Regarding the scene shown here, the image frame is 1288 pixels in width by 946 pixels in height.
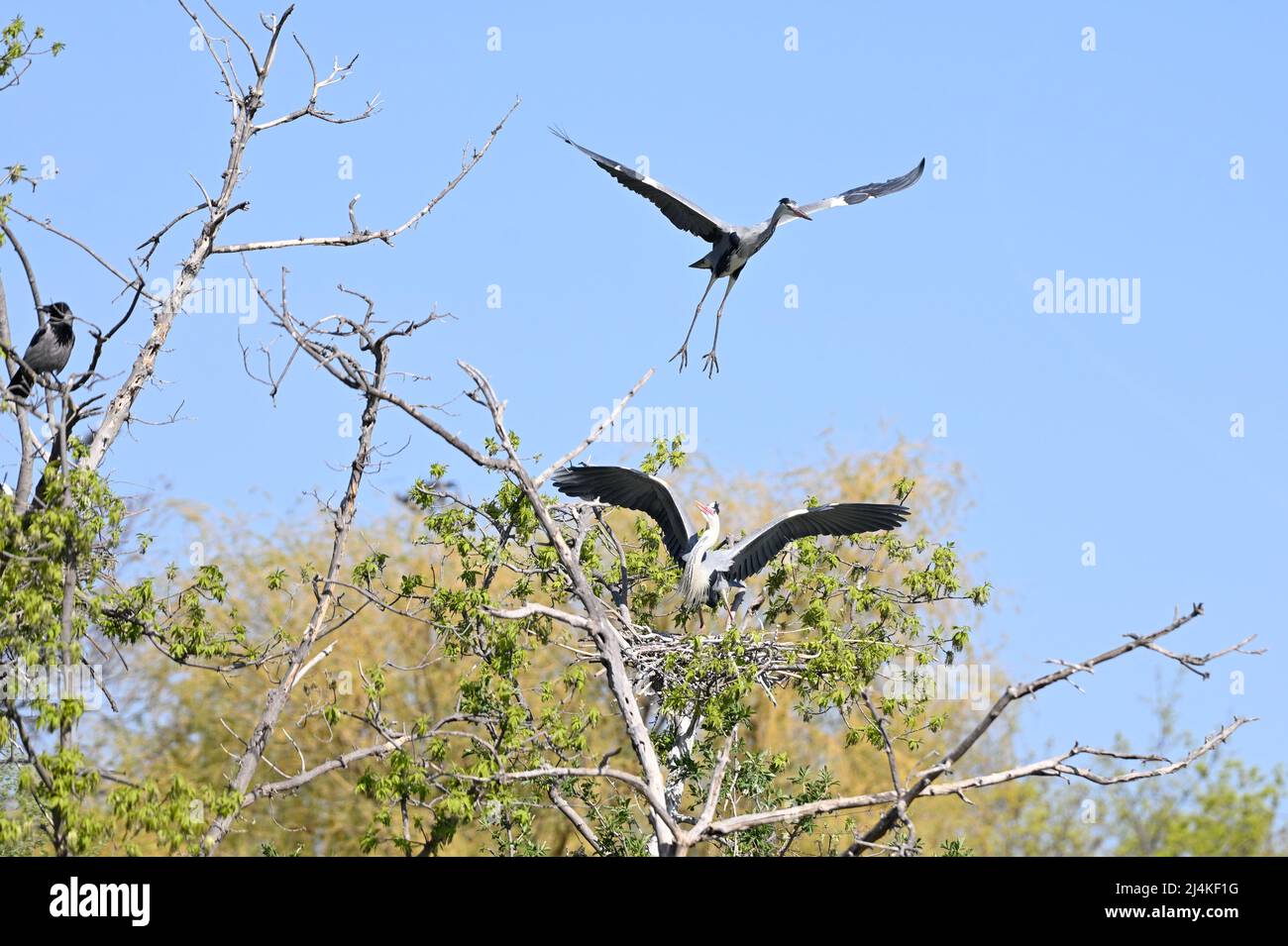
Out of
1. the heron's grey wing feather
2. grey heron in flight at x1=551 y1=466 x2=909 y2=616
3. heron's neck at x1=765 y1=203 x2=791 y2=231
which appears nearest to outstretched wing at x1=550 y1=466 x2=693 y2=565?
grey heron in flight at x1=551 y1=466 x2=909 y2=616

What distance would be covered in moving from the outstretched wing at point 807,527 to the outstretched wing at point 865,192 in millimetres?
2859

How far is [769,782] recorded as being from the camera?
38.7 feet

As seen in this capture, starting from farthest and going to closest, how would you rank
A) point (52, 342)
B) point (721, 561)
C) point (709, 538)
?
point (709, 538), point (721, 561), point (52, 342)

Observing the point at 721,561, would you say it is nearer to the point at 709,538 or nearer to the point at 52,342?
the point at 709,538

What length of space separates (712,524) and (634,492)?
674 mm

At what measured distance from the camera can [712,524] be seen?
12.7m

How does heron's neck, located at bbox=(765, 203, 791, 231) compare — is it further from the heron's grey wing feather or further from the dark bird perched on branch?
the dark bird perched on branch

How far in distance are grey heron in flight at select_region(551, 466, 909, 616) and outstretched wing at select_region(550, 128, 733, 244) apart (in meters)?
2.39

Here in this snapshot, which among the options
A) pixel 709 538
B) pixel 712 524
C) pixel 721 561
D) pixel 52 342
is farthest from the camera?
pixel 712 524

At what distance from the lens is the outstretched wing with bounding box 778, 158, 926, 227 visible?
13758 millimetres

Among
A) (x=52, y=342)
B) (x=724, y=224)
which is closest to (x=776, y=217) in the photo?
(x=724, y=224)

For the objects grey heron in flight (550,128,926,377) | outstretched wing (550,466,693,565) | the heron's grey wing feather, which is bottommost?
the heron's grey wing feather
